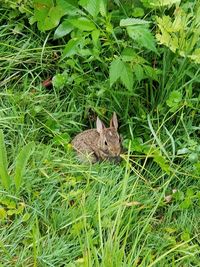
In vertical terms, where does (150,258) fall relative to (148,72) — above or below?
below

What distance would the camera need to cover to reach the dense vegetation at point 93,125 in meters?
3.20

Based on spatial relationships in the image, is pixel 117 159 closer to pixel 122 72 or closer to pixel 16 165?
pixel 122 72

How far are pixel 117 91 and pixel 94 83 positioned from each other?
20 centimetres

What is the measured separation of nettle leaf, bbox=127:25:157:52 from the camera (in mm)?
3457

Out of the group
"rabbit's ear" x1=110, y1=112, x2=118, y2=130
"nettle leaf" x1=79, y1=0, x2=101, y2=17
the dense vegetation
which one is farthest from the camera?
"rabbit's ear" x1=110, y1=112, x2=118, y2=130

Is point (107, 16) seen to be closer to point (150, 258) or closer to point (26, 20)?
point (26, 20)

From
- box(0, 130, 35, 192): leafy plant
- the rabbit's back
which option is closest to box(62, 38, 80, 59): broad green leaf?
the rabbit's back

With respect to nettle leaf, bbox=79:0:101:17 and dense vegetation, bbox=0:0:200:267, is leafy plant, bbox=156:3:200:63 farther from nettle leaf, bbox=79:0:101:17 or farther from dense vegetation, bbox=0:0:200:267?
nettle leaf, bbox=79:0:101:17

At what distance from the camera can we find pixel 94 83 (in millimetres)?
3969

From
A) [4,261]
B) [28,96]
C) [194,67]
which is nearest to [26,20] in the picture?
[28,96]

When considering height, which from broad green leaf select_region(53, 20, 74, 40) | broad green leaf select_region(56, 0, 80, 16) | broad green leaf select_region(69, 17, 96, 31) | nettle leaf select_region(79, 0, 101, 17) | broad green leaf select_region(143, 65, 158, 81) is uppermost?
nettle leaf select_region(79, 0, 101, 17)

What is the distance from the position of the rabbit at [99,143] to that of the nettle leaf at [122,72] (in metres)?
0.27

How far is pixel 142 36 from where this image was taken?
11.4ft

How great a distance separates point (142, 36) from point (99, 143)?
25.5 inches
